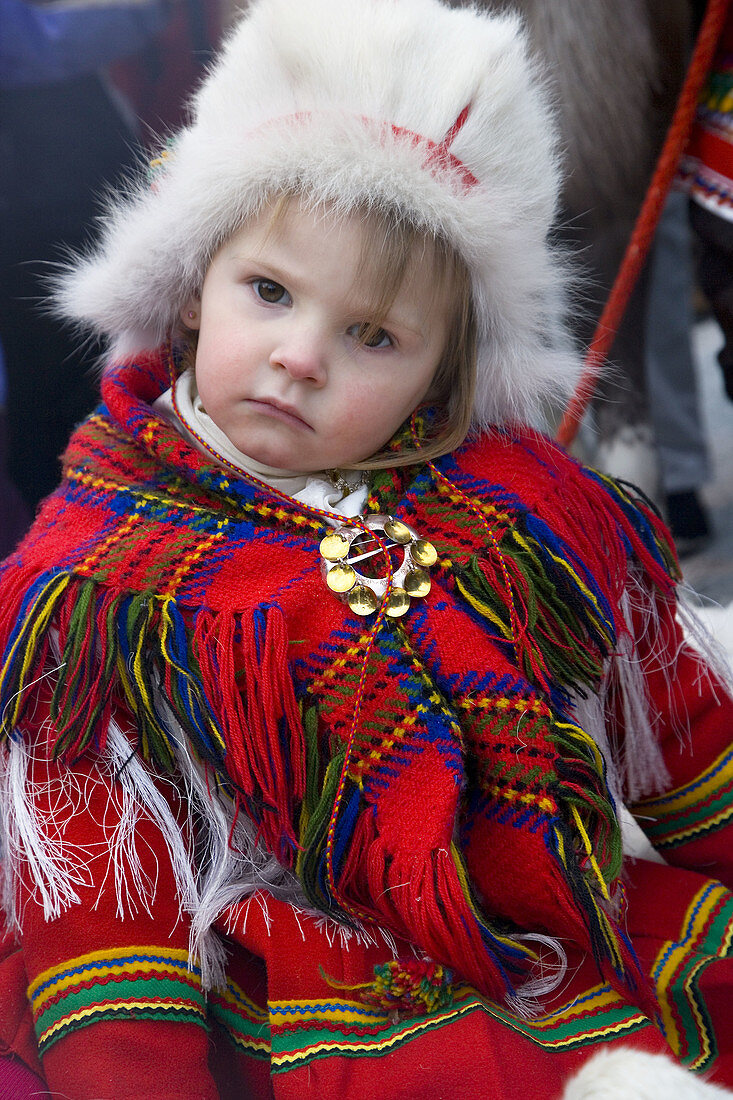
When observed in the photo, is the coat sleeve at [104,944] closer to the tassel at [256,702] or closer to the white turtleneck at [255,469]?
the tassel at [256,702]

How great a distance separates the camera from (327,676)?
700 mm

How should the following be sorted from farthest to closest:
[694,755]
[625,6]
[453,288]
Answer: [625,6], [694,755], [453,288]

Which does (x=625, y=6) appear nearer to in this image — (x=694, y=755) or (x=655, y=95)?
(x=655, y=95)

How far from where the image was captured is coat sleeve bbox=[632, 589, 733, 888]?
2.88 ft

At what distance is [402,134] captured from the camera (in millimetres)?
702

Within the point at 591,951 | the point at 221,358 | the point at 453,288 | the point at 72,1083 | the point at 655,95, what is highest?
the point at 655,95

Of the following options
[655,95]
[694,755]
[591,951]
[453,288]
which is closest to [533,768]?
[591,951]

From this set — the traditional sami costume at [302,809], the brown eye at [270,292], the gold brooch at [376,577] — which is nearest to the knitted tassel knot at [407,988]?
the traditional sami costume at [302,809]

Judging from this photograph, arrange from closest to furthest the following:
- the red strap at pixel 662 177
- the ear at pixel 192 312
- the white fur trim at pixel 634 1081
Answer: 1. the white fur trim at pixel 634 1081
2. the ear at pixel 192 312
3. the red strap at pixel 662 177

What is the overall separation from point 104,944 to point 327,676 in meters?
0.23

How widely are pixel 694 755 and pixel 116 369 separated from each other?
0.62 meters

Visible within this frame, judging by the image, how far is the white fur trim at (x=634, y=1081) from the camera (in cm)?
58

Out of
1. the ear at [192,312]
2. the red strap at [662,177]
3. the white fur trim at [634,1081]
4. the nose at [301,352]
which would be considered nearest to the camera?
the white fur trim at [634,1081]

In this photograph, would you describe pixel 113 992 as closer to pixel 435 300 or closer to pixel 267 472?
pixel 267 472
